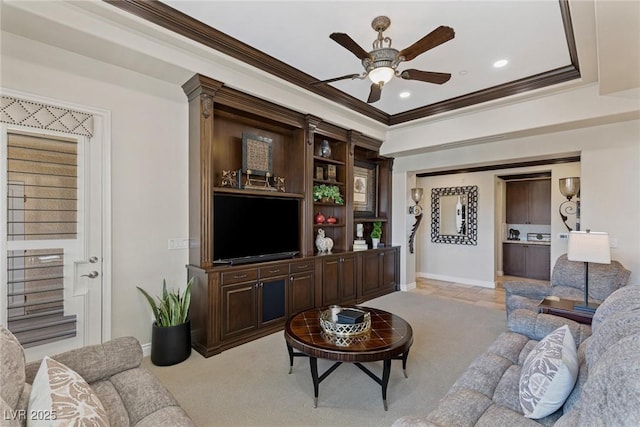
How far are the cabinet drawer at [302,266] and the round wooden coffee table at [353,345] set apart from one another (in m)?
1.21

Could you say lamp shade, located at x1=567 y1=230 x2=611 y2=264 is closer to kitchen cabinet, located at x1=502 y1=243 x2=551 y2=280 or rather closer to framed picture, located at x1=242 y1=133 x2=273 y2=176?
framed picture, located at x1=242 y1=133 x2=273 y2=176

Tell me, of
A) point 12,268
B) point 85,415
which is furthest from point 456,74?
point 12,268

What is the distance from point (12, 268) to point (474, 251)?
283 inches

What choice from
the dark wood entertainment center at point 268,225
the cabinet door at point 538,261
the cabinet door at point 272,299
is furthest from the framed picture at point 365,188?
the cabinet door at point 538,261

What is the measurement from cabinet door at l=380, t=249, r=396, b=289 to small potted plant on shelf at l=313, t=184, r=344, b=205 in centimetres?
146

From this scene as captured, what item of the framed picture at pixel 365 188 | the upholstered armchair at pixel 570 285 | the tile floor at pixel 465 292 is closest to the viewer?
the upholstered armchair at pixel 570 285

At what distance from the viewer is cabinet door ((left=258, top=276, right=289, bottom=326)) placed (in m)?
3.55

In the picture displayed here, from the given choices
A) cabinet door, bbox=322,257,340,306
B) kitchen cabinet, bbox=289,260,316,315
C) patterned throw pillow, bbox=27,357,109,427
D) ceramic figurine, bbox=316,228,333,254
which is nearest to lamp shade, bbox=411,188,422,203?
ceramic figurine, bbox=316,228,333,254

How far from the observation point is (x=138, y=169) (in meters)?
3.03

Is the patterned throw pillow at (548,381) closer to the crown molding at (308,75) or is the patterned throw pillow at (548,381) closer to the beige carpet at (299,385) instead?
the beige carpet at (299,385)

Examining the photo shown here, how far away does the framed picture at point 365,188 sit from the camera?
567cm

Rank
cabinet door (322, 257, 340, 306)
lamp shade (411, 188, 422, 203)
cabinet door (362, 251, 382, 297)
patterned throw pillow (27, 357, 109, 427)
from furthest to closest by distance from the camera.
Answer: lamp shade (411, 188, 422, 203)
cabinet door (362, 251, 382, 297)
cabinet door (322, 257, 340, 306)
patterned throw pillow (27, 357, 109, 427)

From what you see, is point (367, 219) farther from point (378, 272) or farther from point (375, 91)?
point (375, 91)

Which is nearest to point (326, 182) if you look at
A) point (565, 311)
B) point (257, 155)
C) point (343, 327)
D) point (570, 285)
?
point (257, 155)
